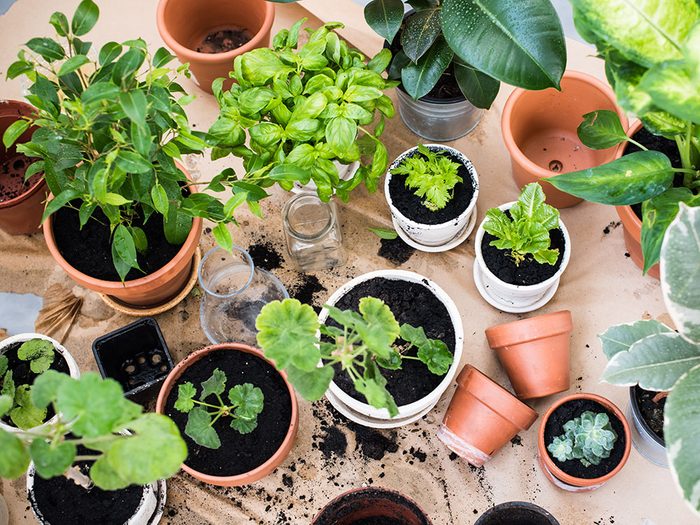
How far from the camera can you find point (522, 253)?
1548 mm

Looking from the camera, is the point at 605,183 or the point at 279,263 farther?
the point at 279,263

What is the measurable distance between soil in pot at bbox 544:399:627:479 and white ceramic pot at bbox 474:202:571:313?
24cm

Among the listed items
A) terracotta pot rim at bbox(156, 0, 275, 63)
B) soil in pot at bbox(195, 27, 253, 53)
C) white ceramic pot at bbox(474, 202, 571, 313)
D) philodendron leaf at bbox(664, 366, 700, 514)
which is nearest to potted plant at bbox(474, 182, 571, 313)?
white ceramic pot at bbox(474, 202, 571, 313)

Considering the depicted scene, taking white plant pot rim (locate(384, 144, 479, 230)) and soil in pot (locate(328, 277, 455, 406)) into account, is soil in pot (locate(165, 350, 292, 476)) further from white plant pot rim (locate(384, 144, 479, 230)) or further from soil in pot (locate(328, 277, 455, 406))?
white plant pot rim (locate(384, 144, 479, 230))

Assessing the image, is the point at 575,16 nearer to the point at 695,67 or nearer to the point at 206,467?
the point at 695,67

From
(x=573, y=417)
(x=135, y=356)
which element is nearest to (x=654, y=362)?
(x=573, y=417)

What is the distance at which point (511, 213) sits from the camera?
5.00 feet

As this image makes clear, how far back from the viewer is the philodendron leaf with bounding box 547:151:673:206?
4.21 ft

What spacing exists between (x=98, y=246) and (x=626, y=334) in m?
1.04

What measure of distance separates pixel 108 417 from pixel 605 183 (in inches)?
34.7

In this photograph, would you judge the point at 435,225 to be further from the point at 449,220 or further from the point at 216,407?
the point at 216,407

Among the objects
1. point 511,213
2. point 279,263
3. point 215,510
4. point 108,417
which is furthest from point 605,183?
point 215,510

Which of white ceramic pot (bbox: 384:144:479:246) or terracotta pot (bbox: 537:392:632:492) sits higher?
white ceramic pot (bbox: 384:144:479:246)

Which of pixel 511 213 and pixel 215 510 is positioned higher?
pixel 511 213
